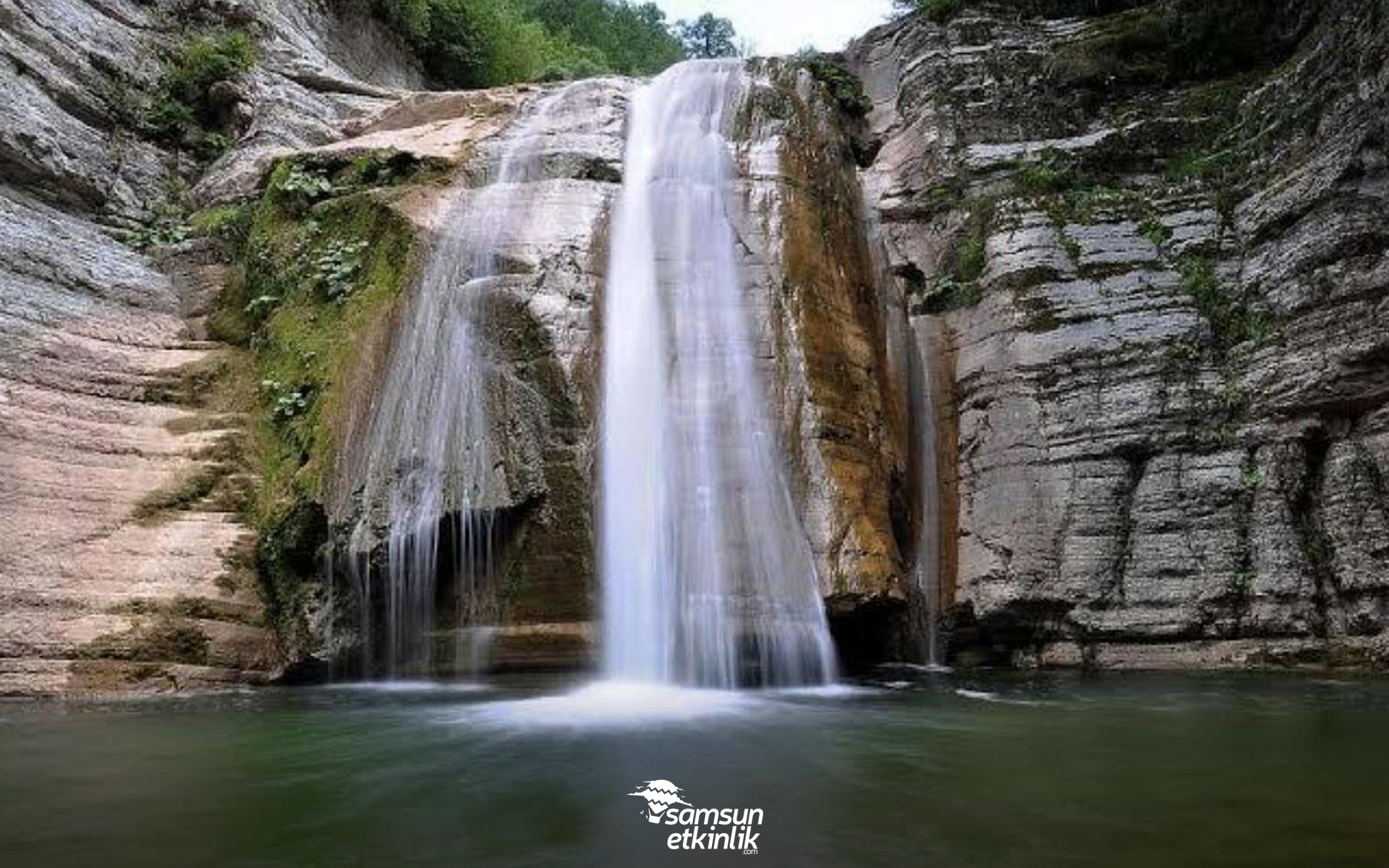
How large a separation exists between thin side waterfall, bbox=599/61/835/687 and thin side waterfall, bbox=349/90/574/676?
109 cm

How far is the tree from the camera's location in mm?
42000

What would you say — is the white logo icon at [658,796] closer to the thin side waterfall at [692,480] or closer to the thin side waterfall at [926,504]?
the thin side waterfall at [692,480]

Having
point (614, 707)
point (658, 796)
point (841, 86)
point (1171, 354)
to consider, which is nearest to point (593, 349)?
point (614, 707)

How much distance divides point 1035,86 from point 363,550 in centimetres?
1024

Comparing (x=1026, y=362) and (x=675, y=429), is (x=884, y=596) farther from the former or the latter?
(x=1026, y=362)

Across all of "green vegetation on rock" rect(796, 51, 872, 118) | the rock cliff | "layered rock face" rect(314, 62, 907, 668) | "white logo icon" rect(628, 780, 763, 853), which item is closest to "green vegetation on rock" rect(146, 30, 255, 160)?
the rock cliff

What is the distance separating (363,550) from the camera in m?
8.26

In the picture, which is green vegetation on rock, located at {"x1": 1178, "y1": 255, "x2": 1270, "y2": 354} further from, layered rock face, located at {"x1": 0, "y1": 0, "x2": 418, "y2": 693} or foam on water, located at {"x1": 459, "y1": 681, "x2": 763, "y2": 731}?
layered rock face, located at {"x1": 0, "y1": 0, "x2": 418, "y2": 693}

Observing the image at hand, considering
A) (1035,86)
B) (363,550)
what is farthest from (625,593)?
(1035,86)

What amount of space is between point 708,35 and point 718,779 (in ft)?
140

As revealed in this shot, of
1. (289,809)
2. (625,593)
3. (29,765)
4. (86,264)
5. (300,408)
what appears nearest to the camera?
(289,809)

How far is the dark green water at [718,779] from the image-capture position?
3367 mm

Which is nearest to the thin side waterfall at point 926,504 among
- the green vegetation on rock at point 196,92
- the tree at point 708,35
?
the green vegetation on rock at point 196,92

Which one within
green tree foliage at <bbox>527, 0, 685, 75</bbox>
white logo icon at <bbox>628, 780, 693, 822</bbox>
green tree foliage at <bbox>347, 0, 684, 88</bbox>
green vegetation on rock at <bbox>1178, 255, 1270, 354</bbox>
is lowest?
white logo icon at <bbox>628, 780, 693, 822</bbox>
